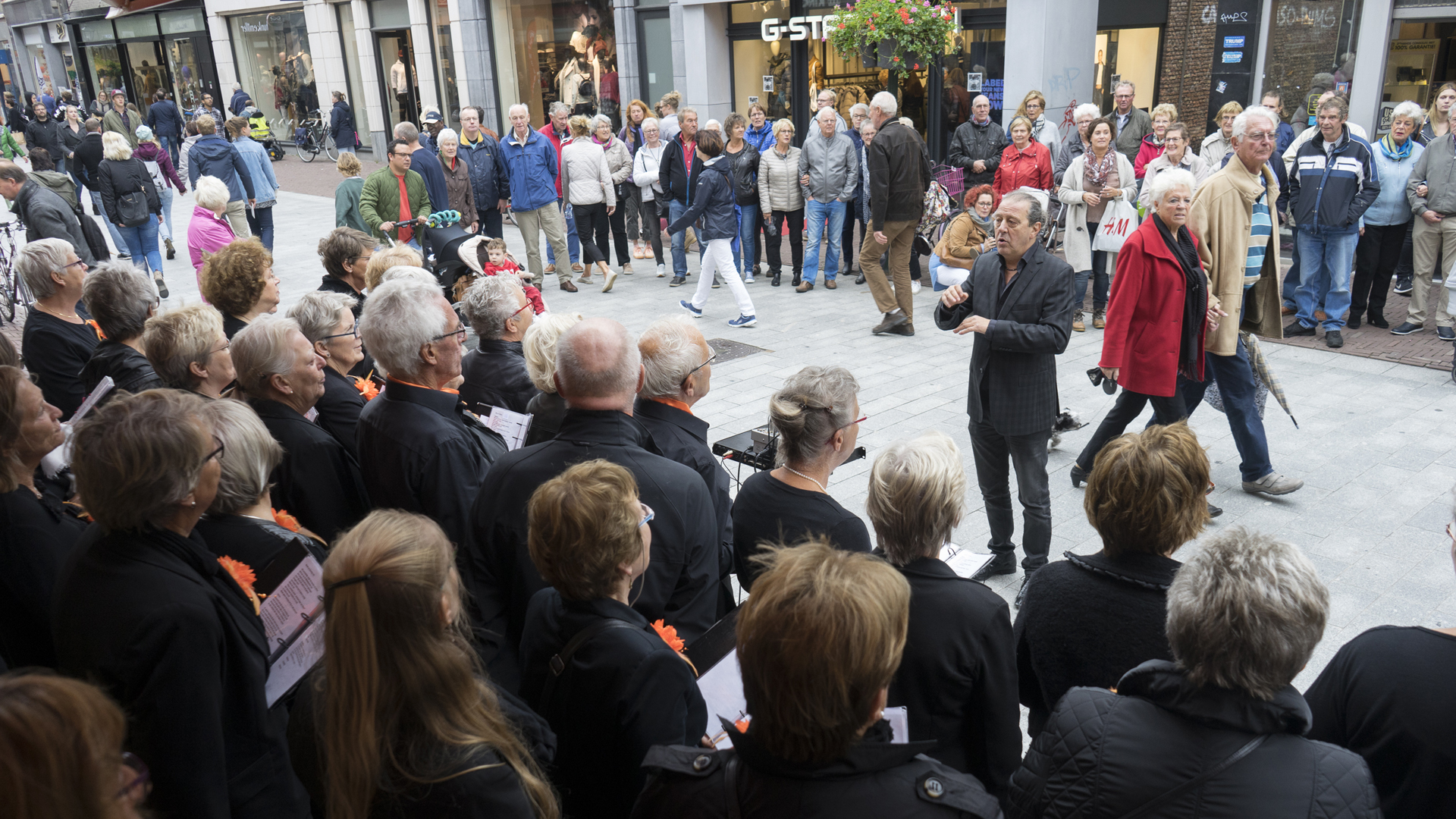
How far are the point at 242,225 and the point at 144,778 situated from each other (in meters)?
12.0

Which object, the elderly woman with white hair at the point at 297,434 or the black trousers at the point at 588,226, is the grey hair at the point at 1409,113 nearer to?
the black trousers at the point at 588,226

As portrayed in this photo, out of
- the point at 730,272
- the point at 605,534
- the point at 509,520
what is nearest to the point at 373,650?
the point at 605,534

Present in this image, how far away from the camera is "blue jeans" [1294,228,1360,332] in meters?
8.42

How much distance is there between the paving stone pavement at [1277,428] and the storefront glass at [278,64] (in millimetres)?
18975

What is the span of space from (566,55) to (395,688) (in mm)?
21042

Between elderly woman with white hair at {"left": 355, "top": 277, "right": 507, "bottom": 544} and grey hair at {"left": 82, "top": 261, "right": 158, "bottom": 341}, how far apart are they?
1716mm

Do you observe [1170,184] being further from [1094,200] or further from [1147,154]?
[1147,154]

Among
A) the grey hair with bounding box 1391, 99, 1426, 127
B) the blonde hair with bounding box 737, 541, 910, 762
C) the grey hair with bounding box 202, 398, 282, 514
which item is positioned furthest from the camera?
the grey hair with bounding box 1391, 99, 1426, 127

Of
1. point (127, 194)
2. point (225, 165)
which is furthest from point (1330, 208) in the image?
point (127, 194)

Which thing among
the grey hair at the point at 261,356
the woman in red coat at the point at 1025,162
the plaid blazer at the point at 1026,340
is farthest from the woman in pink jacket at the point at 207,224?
the woman in red coat at the point at 1025,162

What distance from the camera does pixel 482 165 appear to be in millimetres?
11141

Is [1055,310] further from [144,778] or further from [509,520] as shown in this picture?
[144,778]

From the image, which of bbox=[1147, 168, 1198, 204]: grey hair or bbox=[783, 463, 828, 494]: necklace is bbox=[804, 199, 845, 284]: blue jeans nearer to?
bbox=[1147, 168, 1198, 204]: grey hair

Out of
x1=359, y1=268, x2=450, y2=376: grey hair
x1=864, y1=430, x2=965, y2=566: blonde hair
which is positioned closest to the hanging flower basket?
x1=359, y1=268, x2=450, y2=376: grey hair
